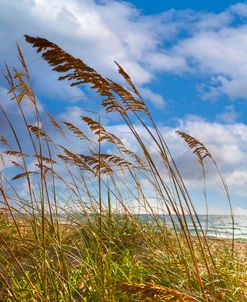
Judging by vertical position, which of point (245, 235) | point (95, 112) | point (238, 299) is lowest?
point (238, 299)

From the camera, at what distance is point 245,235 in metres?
5.66

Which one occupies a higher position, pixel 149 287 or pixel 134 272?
pixel 149 287

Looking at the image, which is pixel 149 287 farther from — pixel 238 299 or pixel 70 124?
pixel 70 124

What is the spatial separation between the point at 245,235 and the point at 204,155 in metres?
2.43

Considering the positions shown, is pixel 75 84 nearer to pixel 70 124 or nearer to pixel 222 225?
pixel 70 124

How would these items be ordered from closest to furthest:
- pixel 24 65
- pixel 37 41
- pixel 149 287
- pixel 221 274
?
pixel 149 287
pixel 37 41
pixel 24 65
pixel 221 274

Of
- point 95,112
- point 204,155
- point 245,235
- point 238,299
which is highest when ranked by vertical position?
point 95,112

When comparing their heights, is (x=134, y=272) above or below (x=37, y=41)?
below

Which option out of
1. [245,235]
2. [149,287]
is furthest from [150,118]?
[245,235]

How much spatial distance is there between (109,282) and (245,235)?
118 inches

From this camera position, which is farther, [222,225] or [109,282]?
[222,225]

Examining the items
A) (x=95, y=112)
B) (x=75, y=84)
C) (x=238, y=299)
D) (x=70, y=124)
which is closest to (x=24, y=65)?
(x=75, y=84)

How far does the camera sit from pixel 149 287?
1480 millimetres

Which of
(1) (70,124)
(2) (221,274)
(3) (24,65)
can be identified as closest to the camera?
(3) (24,65)
